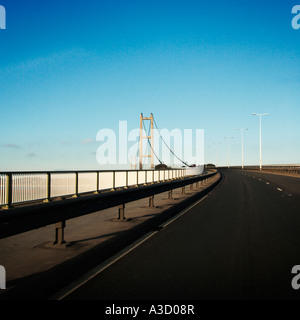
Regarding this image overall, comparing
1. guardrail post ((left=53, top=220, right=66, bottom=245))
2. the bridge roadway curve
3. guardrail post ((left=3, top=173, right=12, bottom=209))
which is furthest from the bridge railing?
the bridge roadway curve

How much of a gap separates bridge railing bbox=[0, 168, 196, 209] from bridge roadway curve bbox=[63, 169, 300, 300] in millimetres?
4690

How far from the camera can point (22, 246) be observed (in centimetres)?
682

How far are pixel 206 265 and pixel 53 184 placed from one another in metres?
8.55

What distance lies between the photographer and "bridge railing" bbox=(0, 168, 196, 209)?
10.4 meters

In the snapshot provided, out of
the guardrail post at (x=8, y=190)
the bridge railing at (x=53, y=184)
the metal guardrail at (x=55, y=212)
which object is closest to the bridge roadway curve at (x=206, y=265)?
the metal guardrail at (x=55, y=212)

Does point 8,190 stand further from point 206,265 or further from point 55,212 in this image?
point 206,265

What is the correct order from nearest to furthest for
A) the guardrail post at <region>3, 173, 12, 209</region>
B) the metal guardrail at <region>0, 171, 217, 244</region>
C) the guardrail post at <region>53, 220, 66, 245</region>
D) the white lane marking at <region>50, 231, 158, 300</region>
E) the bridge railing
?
the white lane marking at <region>50, 231, 158, 300</region> < the metal guardrail at <region>0, 171, 217, 244</region> < the guardrail post at <region>53, 220, 66, 245</region> < the guardrail post at <region>3, 173, 12, 209</region> < the bridge railing

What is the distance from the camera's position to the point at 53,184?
13.1 meters

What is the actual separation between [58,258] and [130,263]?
1150mm

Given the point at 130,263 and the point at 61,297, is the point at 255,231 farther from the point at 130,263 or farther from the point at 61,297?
the point at 61,297

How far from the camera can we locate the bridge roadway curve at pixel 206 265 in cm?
452

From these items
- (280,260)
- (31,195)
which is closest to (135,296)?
(280,260)

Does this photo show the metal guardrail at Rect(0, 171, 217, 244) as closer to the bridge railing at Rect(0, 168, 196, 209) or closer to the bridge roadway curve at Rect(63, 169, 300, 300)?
the bridge roadway curve at Rect(63, 169, 300, 300)

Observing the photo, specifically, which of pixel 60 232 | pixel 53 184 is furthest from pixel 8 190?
pixel 60 232
